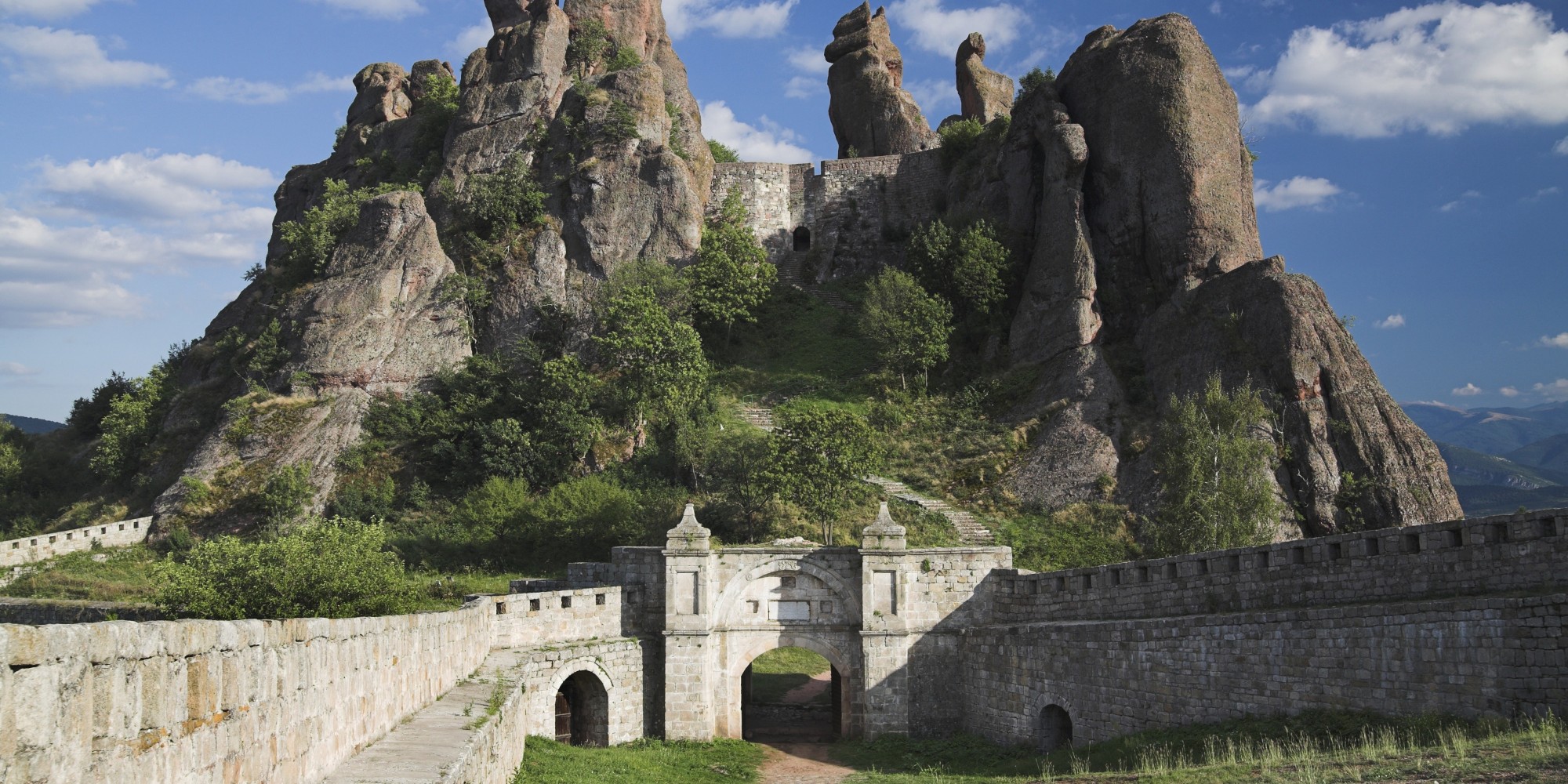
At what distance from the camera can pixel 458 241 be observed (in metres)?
54.8

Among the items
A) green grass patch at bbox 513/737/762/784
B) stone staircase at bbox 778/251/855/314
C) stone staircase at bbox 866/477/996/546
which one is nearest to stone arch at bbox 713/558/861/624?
green grass patch at bbox 513/737/762/784

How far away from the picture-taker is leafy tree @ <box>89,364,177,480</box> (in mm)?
50062

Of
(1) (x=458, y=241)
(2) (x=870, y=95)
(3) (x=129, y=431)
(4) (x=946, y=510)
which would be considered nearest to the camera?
(4) (x=946, y=510)

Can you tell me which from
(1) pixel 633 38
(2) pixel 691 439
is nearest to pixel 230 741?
(2) pixel 691 439

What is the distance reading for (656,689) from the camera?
31.0m

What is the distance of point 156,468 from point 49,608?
18780 mm

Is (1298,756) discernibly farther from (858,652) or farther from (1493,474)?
(1493,474)

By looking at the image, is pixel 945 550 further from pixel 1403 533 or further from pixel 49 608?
pixel 49 608

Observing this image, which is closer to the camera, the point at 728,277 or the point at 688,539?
the point at 688,539

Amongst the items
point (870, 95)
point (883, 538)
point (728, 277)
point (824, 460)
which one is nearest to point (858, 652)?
point (883, 538)

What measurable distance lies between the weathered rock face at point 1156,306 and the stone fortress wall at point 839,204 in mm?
6394

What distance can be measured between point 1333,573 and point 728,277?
36.1 metres

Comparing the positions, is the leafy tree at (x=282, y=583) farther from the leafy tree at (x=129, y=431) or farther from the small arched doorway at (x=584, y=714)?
the leafy tree at (x=129, y=431)

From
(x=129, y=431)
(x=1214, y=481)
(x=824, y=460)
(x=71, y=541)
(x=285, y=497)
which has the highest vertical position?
(x=129, y=431)
